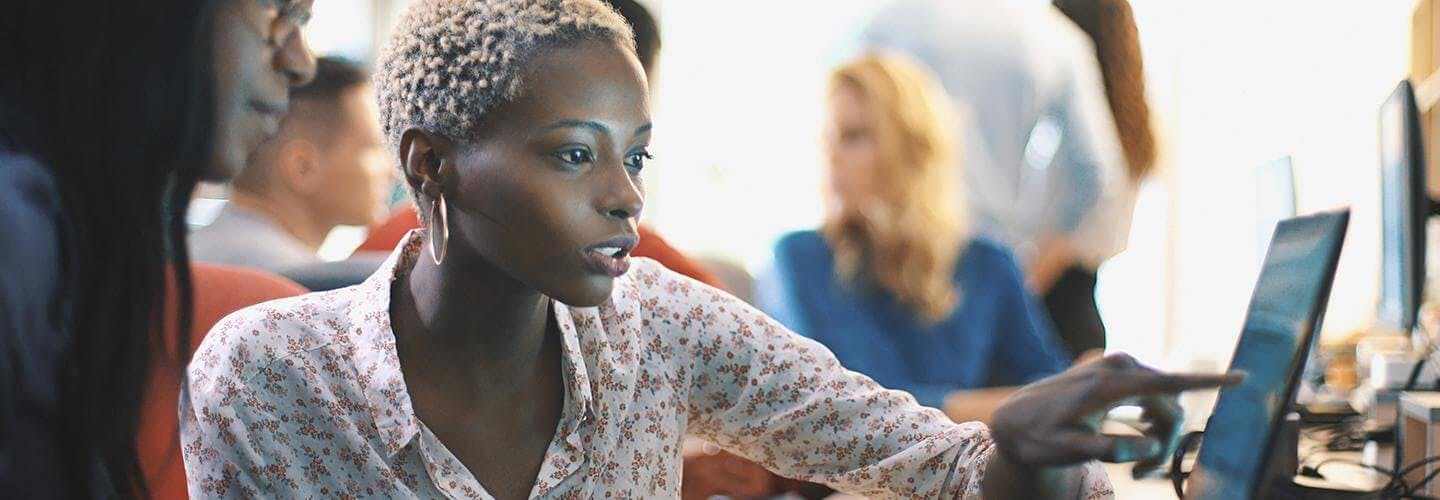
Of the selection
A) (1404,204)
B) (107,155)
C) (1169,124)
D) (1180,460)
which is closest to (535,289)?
(107,155)

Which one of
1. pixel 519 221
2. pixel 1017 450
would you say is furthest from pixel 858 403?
pixel 519 221

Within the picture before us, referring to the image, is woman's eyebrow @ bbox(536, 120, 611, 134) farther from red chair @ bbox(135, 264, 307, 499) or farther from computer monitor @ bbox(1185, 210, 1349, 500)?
computer monitor @ bbox(1185, 210, 1349, 500)

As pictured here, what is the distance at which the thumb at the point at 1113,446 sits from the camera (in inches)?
34.6

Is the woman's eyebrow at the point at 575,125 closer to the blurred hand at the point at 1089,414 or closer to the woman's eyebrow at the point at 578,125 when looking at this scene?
the woman's eyebrow at the point at 578,125

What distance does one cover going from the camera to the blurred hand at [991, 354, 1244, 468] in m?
0.87

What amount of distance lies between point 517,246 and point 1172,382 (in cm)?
47

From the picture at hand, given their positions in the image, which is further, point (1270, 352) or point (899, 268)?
point (899, 268)

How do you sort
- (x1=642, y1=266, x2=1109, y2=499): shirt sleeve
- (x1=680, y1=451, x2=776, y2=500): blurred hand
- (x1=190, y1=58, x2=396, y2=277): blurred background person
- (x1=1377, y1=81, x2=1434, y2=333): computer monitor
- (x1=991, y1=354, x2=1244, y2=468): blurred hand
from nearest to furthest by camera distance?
(x1=991, y1=354, x2=1244, y2=468): blurred hand → (x1=642, y1=266, x2=1109, y2=499): shirt sleeve → (x1=680, y1=451, x2=776, y2=500): blurred hand → (x1=1377, y1=81, x2=1434, y2=333): computer monitor → (x1=190, y1=58, x2=396, y2=277): blurred background person

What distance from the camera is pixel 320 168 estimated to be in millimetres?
2703

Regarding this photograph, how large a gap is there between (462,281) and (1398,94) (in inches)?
53.7

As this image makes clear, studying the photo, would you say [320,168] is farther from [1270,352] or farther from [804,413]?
[1270,352]

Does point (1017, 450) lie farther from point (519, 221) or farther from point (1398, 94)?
point (1398, 94)

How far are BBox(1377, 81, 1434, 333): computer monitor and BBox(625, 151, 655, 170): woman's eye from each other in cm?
117

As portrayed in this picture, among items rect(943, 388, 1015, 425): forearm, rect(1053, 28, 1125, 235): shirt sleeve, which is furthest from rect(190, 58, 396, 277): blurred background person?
rect(1053, 28, 1125, 235): shirt sleeve
